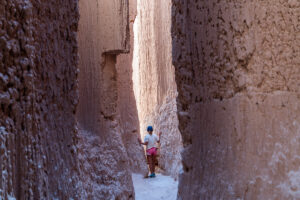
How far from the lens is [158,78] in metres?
9.34

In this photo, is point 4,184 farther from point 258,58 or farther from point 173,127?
point 173,127

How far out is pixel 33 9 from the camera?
2.03m

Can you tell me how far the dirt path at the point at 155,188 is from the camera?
6594mm

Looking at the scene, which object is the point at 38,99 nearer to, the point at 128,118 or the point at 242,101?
the point at 242,101

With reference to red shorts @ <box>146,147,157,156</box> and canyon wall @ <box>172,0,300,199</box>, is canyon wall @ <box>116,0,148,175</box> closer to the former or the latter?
red shorts @ <box>146,147,157,156</box>

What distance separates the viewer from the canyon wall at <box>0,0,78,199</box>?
1.71m

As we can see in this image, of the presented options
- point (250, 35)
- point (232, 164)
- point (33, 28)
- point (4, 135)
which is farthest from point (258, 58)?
point (4, 135)

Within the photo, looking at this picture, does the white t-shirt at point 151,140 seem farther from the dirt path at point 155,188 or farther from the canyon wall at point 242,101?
the canyon wall at point 242,101

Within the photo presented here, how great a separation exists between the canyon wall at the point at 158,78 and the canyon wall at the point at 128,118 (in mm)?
790

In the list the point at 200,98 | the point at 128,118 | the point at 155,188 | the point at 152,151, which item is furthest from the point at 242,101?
the point at 152,151

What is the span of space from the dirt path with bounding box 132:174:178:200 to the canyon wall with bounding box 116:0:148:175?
302mm

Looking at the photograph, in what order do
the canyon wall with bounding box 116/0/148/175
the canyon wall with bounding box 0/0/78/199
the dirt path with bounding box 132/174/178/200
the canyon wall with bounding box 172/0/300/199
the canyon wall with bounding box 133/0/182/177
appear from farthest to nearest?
the canyon wall with bounding box 133/0/182/177 < the canyon wall with bounding box 116/0/148/175 < the dirt path with bounding box 132/174/178/200 < the canyon wall with bounding box 172/0/300/199 < the canyon wall with bounding box 0/0/78/199

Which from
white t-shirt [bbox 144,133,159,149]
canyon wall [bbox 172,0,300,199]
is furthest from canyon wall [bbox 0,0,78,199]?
white t-shirt [bbox 144,133,159,149]

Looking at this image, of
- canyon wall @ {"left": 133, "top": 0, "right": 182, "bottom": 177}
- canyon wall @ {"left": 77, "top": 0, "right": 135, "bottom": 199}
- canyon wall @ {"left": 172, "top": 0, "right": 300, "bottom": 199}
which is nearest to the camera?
canyon wall @ {"left": 172, "top": 0, "right": 300, "bottom": 199}
